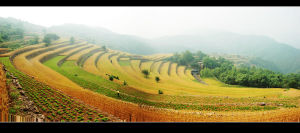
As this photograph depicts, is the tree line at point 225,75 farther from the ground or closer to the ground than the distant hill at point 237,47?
closer to the ground

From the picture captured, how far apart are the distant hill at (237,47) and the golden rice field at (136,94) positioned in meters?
2.04

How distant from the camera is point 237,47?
6.40m

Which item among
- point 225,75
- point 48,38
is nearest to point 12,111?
point 48,38

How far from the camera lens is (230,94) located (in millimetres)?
3164

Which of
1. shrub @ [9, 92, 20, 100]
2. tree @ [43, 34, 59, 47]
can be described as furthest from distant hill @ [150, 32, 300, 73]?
shrub @ [9, 92, 20, 100]

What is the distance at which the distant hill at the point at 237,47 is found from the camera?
5.09 meters

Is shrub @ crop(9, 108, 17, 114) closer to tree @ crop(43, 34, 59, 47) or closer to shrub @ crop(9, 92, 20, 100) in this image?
shrub @ crop(9, 92, 20, 100)

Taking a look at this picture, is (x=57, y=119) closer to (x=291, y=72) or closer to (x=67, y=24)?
(x=67, y=24)

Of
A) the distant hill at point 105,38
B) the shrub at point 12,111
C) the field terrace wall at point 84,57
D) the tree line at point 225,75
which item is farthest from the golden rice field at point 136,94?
the tree line at point 225,75

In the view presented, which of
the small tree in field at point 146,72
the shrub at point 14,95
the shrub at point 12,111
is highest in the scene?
the small tree in field at point 146,72

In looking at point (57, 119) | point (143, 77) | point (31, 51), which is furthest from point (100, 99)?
point (31, 51)

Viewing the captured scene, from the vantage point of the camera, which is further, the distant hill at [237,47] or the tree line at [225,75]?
the distant hill at [237,47]

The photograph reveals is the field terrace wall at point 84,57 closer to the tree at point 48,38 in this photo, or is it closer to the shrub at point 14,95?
the tree at point 48,38
